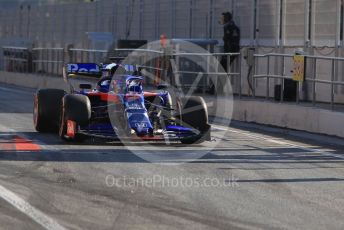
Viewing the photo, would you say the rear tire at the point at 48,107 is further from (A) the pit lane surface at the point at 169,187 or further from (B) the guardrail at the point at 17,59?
(B) the guardrail at the point at 17,59

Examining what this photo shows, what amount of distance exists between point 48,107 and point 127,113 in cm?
225

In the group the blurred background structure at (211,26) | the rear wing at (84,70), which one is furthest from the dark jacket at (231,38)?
the rear wing at (84,70)

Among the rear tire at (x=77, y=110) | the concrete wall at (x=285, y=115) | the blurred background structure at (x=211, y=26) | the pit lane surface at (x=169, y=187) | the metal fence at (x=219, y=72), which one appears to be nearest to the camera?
the pit lane surface at (x=169, y=187)

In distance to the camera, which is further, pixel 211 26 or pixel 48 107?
pixel 211 26

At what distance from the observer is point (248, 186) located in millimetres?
9195

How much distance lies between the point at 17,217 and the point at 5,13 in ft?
123

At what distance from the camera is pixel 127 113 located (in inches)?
475

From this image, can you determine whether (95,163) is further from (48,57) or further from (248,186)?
(48,57)

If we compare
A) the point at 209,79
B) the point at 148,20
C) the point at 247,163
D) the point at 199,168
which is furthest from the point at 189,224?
the point at 148,20

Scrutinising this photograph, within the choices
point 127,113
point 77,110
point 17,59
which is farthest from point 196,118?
point 17,59

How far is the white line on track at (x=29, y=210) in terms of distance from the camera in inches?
278

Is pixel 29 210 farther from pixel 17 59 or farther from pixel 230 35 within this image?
pixel 17 59

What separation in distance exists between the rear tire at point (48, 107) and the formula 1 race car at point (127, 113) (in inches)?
6.1

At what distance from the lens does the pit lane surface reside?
740cm
